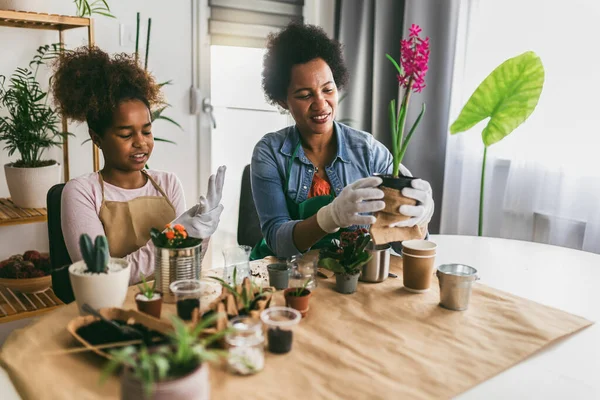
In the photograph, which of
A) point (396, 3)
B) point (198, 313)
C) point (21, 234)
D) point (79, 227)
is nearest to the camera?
point (198, 313)

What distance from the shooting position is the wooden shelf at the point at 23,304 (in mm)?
2084

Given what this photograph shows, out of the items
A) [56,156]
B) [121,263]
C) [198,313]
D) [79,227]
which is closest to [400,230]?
[198,313]

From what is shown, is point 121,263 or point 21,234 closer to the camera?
point 121,263

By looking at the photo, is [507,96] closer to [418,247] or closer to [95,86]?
[418,247]

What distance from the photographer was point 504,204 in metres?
2.48

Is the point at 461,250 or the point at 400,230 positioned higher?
the point at 400,230

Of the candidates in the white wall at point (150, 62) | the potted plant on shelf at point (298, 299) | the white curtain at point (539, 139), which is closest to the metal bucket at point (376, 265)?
the potted plant on shelf at point (298, 299)

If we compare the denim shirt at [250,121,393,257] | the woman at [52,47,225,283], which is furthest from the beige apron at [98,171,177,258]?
the denim shirt at [250,121,393,257]

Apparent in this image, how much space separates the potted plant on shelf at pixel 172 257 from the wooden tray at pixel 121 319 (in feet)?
0.58

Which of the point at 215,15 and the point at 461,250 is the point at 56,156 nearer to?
the point at 215,15

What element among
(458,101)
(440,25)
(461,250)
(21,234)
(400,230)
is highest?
(440,25)

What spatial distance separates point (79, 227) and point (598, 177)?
6.27 feet

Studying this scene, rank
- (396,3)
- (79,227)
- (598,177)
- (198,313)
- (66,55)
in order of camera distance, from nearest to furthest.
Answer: (198,313) < (79,227) < (66,55) < (598,177) < (396,3)

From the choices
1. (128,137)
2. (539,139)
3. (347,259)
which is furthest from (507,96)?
(128,137)
